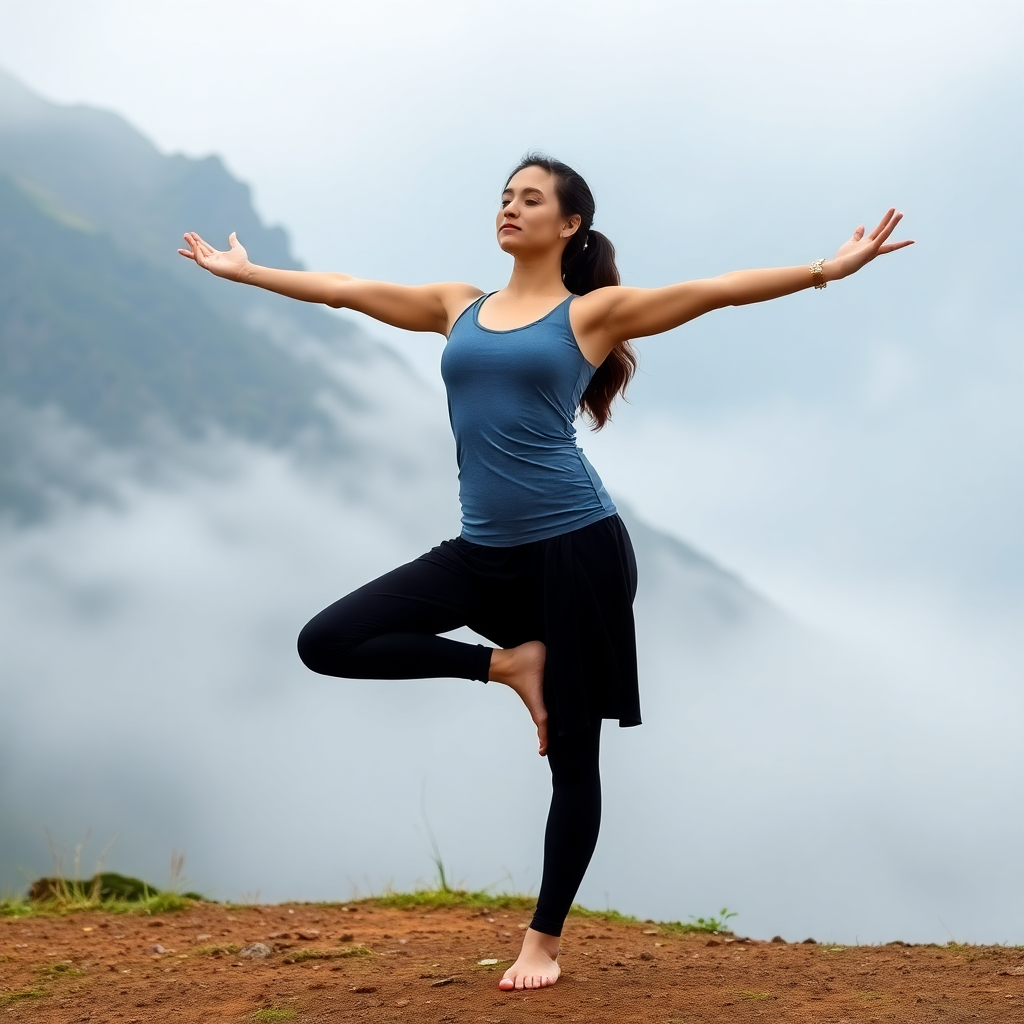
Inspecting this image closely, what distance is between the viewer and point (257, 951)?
5.46 meters

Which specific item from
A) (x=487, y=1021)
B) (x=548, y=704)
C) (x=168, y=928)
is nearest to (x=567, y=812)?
(x=548, y=704)

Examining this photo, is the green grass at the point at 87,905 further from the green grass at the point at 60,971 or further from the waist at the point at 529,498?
the waist at the point at 529,498

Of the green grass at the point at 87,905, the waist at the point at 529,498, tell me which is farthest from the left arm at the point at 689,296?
the green grass at the point at 87,905

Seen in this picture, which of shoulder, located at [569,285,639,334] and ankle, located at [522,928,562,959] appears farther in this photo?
ankle, located at [522,928,562,959]

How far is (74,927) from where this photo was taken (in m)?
6.36

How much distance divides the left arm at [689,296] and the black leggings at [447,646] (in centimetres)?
86

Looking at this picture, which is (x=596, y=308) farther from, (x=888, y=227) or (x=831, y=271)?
(x=888, y=227)

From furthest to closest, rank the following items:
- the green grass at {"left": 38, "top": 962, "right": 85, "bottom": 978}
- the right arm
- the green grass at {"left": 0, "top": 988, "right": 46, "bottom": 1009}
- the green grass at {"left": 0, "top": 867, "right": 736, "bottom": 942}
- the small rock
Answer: the green grass at {"left": 0, "top": 867, "right": 736, "bottom": 942}
the small rock
the green grass at {"left": 38, "top": 962, "right": 85, "bottom": 978}
the green grass at {"left": 0, "top": 988, "right": 46, "bottom": 1009}
the right arm

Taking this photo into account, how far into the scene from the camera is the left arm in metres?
4.18

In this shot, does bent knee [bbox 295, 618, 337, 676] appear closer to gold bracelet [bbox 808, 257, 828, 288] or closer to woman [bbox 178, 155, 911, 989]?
woman [bbox 178, 155, 911, 989]

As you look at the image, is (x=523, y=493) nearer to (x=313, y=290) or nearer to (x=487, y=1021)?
(x=313, y=290)

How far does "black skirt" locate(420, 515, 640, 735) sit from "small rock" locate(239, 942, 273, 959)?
193cm

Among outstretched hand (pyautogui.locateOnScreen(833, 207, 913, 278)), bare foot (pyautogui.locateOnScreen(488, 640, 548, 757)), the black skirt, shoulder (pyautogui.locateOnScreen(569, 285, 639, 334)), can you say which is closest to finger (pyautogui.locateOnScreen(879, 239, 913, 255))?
outstretched hand (pyautogui.locateOnScreen(833, 207, 913, 278))

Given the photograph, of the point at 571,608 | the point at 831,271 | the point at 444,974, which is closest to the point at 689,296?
the point at 831,271
